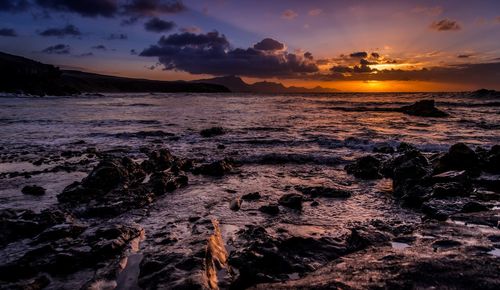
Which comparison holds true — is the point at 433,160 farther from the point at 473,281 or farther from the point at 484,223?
the point at 473,281

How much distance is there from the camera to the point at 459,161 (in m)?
8.39

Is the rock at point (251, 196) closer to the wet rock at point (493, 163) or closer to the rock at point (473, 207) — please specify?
the rock at point (473, 207)

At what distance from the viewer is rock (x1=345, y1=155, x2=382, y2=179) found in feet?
28.3

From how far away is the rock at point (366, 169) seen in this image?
8.64 meters

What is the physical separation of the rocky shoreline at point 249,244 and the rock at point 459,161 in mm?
840

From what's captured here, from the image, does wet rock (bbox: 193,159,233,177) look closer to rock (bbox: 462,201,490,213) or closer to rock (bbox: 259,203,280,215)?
rock (bbox: 259,203,280,215)

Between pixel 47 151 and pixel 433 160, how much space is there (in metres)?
12.0

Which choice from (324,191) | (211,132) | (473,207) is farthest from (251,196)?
(211,132)

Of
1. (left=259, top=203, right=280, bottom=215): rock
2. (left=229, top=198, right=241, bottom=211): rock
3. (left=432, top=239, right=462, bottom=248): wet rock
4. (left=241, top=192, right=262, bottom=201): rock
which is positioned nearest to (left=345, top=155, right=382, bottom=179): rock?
(left=241, top=192, right=262, bottom=201): rock

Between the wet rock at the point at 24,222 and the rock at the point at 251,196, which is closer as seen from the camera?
the wet rock at the point at 24,222

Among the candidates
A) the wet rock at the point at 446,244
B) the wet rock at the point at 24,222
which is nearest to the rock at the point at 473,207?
the wet rock at the point at 446,244

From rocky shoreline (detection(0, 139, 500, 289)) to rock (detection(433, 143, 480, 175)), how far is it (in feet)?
2.76

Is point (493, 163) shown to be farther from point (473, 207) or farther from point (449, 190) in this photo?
point (473, 207)

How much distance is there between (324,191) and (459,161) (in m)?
3.67
